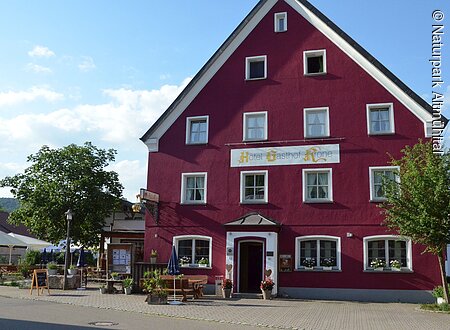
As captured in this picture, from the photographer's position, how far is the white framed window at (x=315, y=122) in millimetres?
22219

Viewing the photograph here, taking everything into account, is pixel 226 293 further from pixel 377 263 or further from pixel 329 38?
pixel 329 38

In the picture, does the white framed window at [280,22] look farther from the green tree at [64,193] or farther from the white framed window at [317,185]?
the green tree at [64,193]

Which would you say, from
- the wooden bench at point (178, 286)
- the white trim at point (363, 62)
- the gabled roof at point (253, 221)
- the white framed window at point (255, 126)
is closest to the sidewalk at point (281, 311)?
the wooden bench at point (178, 286)

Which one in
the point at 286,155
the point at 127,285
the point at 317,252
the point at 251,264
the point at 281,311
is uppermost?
the point at 286,155

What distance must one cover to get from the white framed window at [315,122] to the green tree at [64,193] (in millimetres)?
15068

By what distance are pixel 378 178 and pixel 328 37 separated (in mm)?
6791

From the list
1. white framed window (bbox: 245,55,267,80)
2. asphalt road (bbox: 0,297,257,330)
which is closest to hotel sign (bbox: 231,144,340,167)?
white framed window (bbox: 245,55,267,80)

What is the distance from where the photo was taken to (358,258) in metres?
20.6

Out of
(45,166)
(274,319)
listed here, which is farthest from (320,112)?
(45,166)

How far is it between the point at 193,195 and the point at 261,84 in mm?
6100

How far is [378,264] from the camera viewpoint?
20.4 metres

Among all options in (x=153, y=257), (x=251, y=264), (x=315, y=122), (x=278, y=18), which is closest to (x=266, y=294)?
(x=251, y=264)

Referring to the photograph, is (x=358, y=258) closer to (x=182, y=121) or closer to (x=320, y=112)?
(x=320, y=112)

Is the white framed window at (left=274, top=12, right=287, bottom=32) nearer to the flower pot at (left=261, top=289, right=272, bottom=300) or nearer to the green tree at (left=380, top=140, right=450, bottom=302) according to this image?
the green tree at (left=380, top=140, right=450, bottom=302)
